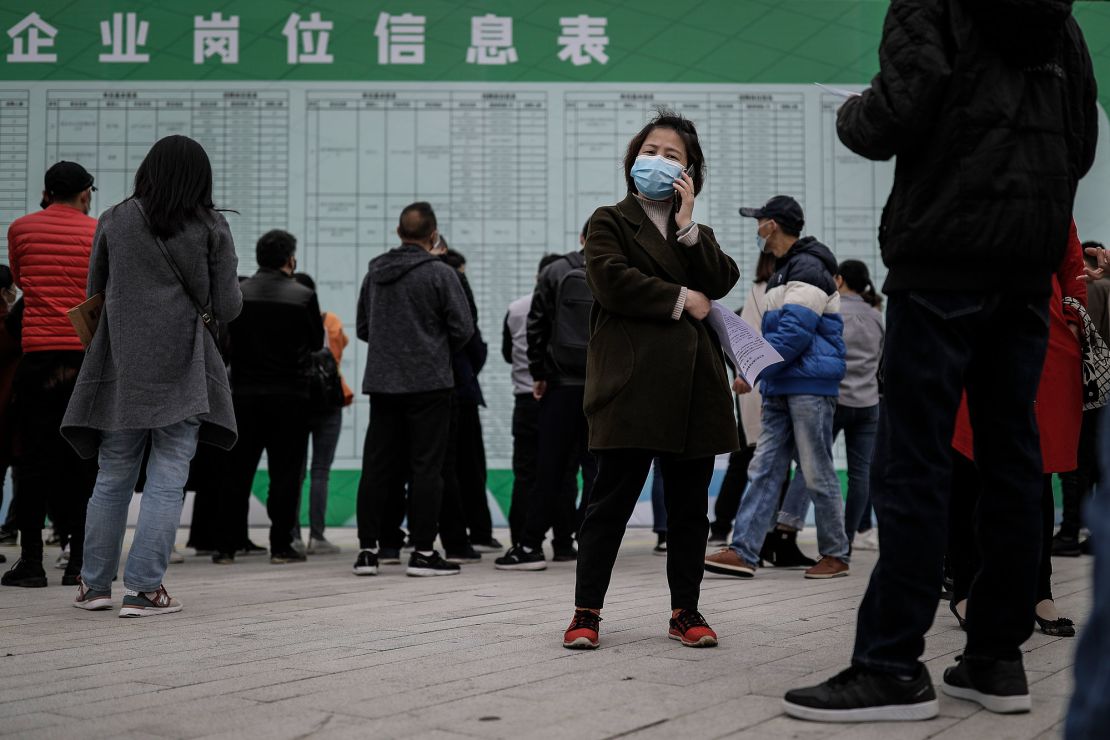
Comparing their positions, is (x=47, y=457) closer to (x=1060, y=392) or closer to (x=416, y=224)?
(x=416, y=224)

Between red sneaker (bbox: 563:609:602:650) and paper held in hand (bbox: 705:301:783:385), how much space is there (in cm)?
83

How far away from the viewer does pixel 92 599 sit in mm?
4445

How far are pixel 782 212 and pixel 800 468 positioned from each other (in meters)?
1.21

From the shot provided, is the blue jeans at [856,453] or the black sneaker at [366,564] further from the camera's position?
the blue jeans at [856,453]

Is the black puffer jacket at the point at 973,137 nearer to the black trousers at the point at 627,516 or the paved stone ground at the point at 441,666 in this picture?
the paved stone ground at the point at 441,666

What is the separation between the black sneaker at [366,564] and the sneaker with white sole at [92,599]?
1492 mm

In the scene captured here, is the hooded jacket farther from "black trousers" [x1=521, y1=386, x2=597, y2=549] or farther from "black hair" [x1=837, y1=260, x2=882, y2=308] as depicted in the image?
→ "black hair" [x1=837, y1=260, x2=882, y2=308]

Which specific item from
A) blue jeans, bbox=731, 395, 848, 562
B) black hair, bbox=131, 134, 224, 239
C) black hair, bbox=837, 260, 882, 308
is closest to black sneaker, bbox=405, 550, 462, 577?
blue jeans, bbox=731, 395, 848, 562

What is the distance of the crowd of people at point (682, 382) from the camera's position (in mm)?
2607

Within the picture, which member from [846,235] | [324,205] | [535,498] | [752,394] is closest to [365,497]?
[535,498]

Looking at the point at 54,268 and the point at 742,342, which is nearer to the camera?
the point at 742,342

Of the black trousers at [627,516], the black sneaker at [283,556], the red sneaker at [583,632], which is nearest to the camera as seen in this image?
the red sneaker at [583,632]

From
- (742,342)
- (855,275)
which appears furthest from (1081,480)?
(742,342)

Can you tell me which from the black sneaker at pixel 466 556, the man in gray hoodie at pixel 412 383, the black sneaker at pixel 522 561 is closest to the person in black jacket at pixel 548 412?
the black sneaker at pixel 522 561
